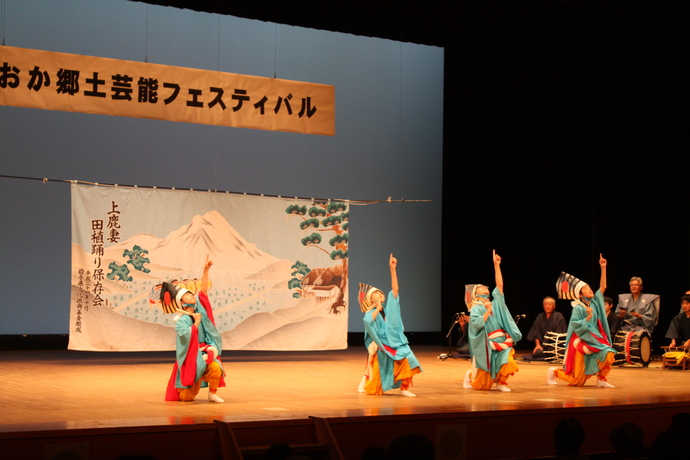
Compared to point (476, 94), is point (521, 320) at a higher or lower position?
lower

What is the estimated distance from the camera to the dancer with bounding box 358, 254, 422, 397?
6.70 m

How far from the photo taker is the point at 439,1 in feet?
27.0

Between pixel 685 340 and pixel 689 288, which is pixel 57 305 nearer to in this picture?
pixel 685 340

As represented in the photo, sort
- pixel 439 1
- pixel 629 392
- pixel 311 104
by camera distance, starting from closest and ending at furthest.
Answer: pixel 629 392, pixel 311 104, pixel 439 1

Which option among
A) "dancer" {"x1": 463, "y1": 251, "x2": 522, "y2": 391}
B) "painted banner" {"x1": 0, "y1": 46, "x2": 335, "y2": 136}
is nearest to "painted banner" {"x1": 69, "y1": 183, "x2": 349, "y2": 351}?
"painted banner" {"x1": 0, "y1": 46, "x2": 335, "y2": 136}

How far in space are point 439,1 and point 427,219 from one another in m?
4.16

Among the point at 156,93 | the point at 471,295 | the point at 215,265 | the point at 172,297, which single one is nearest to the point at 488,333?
the point at 471,295

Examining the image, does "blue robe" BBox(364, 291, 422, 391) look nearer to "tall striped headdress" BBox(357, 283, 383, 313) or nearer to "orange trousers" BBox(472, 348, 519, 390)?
"tall striped headdress" BBox(357, 283, 383, 313)

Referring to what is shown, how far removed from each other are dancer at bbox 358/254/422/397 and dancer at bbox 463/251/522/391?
2.29ft

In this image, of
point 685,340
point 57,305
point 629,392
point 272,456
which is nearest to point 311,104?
point 629,392

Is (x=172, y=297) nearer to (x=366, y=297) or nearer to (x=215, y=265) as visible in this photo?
(x=366, y=297)

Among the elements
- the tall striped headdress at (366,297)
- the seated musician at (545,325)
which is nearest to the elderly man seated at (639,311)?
the seated musician at (545,325)

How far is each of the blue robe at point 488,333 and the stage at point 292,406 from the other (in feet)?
0.96

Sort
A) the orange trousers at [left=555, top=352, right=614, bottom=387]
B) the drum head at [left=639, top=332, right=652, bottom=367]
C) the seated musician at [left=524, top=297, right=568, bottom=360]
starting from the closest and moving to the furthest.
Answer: the orange trousers at [left=555, top=352, right=614, bottom=387] → the drum head at [left=639, top=332, right=652, bottom=367] → the seated musician at [left=524, top=297, right=568, bottom=360]
